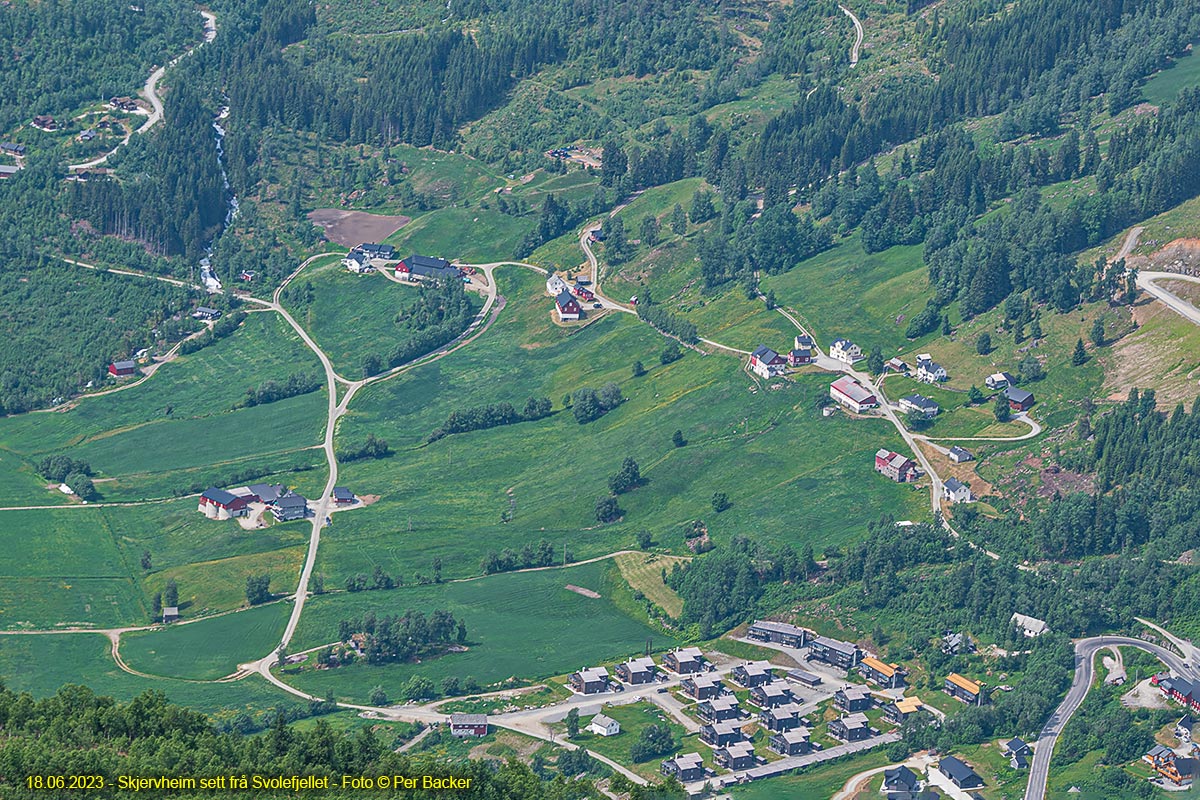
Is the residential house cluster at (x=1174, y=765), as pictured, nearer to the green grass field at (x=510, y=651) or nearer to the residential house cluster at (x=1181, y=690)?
the residential house cluster at (x=1181, y=690)

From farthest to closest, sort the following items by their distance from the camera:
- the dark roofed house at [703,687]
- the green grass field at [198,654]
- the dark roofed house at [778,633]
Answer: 1. the green grass field at [198,654]
2. the dark roofed house at [778,633]
3. the dark roofed house at [703,687]

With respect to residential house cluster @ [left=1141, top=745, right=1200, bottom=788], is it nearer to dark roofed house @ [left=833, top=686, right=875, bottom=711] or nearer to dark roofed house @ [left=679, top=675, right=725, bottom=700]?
dark roofed house @ [left=833, top=686, right=875, bottom=711]

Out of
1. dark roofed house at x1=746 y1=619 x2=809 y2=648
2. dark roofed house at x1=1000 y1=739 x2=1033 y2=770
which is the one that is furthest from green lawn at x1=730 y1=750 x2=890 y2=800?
dark roofed house at x1=746 y1=619 x2=809 y2=648

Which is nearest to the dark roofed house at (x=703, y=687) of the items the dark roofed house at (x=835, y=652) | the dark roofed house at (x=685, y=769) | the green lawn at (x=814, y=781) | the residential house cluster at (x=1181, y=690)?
the dark roofed house at (x=835, y=652)

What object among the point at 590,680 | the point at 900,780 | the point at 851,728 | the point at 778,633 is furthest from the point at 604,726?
Answer: the point at 900,780

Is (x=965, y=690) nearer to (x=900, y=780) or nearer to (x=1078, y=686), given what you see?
(x=1078, y=686)

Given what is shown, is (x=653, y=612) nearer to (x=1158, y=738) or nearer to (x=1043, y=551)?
(x=1043, y=551)
